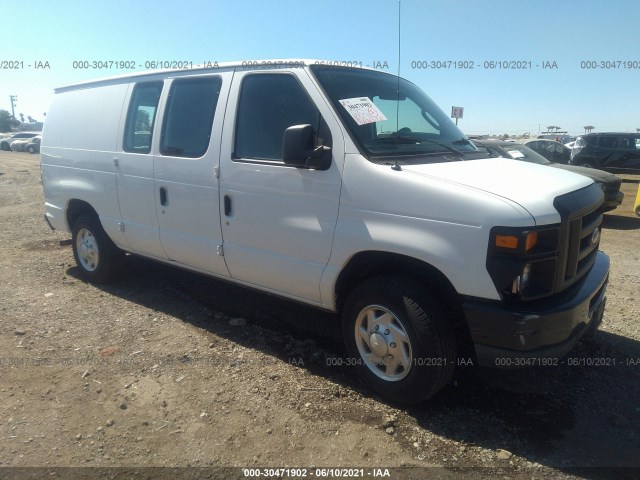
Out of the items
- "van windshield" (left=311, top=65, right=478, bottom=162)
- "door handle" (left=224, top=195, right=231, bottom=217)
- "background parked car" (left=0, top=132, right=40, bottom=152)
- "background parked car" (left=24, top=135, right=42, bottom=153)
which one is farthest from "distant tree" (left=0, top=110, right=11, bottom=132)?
"van windshield" (left=311, top=65, right=478, bottom=162)

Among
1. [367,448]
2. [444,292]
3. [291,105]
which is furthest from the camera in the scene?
[291,105]

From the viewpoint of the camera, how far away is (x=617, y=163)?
1675 centimetres

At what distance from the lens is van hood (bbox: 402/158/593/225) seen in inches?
105

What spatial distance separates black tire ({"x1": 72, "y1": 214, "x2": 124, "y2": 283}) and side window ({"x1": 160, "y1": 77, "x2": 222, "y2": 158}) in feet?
5.28

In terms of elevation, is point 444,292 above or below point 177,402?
above

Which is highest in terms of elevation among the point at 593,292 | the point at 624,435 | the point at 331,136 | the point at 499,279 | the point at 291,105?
the point at 291,105

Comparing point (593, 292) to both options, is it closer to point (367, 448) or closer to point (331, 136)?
point (367, 448)

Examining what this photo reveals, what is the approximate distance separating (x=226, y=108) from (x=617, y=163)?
17.1m

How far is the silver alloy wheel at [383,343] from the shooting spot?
3104 millimetres

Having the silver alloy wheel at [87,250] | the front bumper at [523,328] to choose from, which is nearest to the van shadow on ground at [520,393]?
the front bumper at [523,328]

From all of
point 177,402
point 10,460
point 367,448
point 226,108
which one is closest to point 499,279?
point 367,448

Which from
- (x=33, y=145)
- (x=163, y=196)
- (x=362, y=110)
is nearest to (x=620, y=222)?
(x=362, y=110)

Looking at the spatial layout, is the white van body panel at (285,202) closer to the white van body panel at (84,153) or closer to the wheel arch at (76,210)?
the white van body panel at (84,153)

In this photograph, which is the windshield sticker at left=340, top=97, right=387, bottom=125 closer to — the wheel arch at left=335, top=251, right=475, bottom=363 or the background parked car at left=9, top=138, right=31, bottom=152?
the wheel arch at left=335, top=251, right=475, bottom=363
